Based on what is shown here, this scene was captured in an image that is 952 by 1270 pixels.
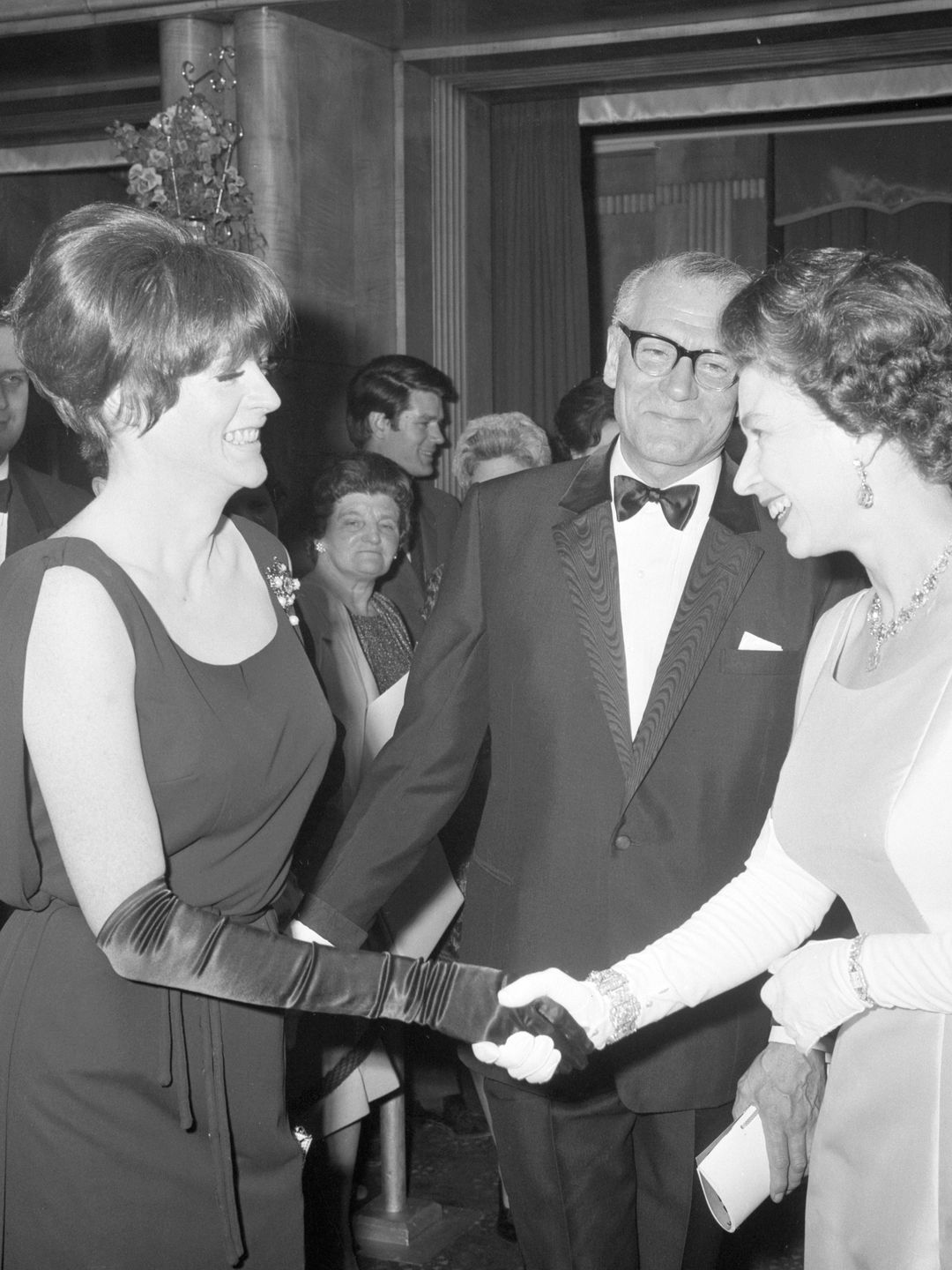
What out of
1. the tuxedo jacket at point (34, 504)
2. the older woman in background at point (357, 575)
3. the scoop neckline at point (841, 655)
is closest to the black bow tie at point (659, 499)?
the scoop neckline at point (841, 655)

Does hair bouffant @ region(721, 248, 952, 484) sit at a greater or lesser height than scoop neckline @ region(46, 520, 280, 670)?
greater

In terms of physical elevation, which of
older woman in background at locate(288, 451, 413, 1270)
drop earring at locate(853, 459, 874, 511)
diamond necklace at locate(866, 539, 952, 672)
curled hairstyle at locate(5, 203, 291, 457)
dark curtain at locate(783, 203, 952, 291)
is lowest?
older woman in background at locate(288, 451, 413, 1270)

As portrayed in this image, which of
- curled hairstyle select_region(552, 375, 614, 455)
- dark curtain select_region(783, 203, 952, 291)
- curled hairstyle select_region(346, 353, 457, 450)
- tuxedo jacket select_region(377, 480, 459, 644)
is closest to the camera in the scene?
tuxedo jacket select_region(377, 480, 459, 644)

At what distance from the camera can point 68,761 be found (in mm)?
1504

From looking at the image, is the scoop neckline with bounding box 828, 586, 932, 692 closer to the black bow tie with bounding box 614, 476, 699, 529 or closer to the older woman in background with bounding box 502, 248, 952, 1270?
the older woman in background with bounding box 502, 248, 952, 1270

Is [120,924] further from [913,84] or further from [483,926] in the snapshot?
[913,84]

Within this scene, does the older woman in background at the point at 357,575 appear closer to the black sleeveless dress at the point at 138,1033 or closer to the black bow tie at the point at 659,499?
the black bow tie at the point at 659,499

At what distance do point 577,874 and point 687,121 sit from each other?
6.55 m

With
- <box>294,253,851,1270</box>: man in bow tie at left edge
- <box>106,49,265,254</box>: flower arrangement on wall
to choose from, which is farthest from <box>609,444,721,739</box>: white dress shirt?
<box>106,49,265,254</box>: flower arrangement on wall

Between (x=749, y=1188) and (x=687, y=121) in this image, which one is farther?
(x=687, y=121)

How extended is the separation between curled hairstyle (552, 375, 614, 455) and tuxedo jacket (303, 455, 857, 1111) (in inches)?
97.1

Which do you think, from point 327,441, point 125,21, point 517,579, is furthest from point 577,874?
point 125,21

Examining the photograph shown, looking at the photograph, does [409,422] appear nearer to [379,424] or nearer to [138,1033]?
[379,424]

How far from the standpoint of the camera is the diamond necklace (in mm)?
1671
